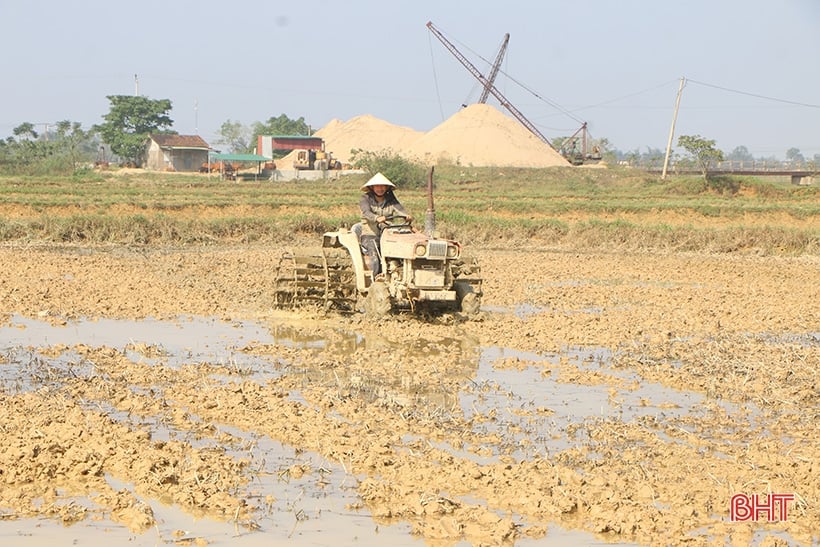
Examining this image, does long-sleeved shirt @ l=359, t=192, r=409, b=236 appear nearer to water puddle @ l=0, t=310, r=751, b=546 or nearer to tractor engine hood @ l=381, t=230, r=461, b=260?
tractor engine hood @ l=381, t=230, r=461, b=260

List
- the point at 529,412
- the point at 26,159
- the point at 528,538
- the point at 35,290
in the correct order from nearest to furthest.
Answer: the point at 528,538 → the point at 529,412 → the point at 35,290 → the point at 26,159

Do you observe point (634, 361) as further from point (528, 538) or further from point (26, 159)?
point (26, 159)

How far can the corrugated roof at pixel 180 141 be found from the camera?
78.1 metres

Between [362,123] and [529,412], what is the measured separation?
3802 inches

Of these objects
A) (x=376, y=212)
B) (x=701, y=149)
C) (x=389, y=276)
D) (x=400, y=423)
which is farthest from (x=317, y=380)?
(x=701, y=149)

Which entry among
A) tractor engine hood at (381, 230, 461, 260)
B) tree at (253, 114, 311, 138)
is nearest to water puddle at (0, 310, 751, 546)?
tractor engine hood at (381, 230, 461, 260)

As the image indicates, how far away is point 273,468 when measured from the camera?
22.6 feet

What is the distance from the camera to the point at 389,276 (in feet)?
43.9

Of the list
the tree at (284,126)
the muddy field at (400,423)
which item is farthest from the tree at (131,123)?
the muddy field at (400,423)

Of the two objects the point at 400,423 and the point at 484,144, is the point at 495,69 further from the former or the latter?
the point at 400,423

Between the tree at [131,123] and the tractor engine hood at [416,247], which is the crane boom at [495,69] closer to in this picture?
the tree at [131,123]

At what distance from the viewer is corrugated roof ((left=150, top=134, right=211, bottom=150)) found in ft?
256

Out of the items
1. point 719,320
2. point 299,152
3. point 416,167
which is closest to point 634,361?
point 719,320

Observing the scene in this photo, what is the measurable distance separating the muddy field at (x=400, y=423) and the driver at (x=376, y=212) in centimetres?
84
